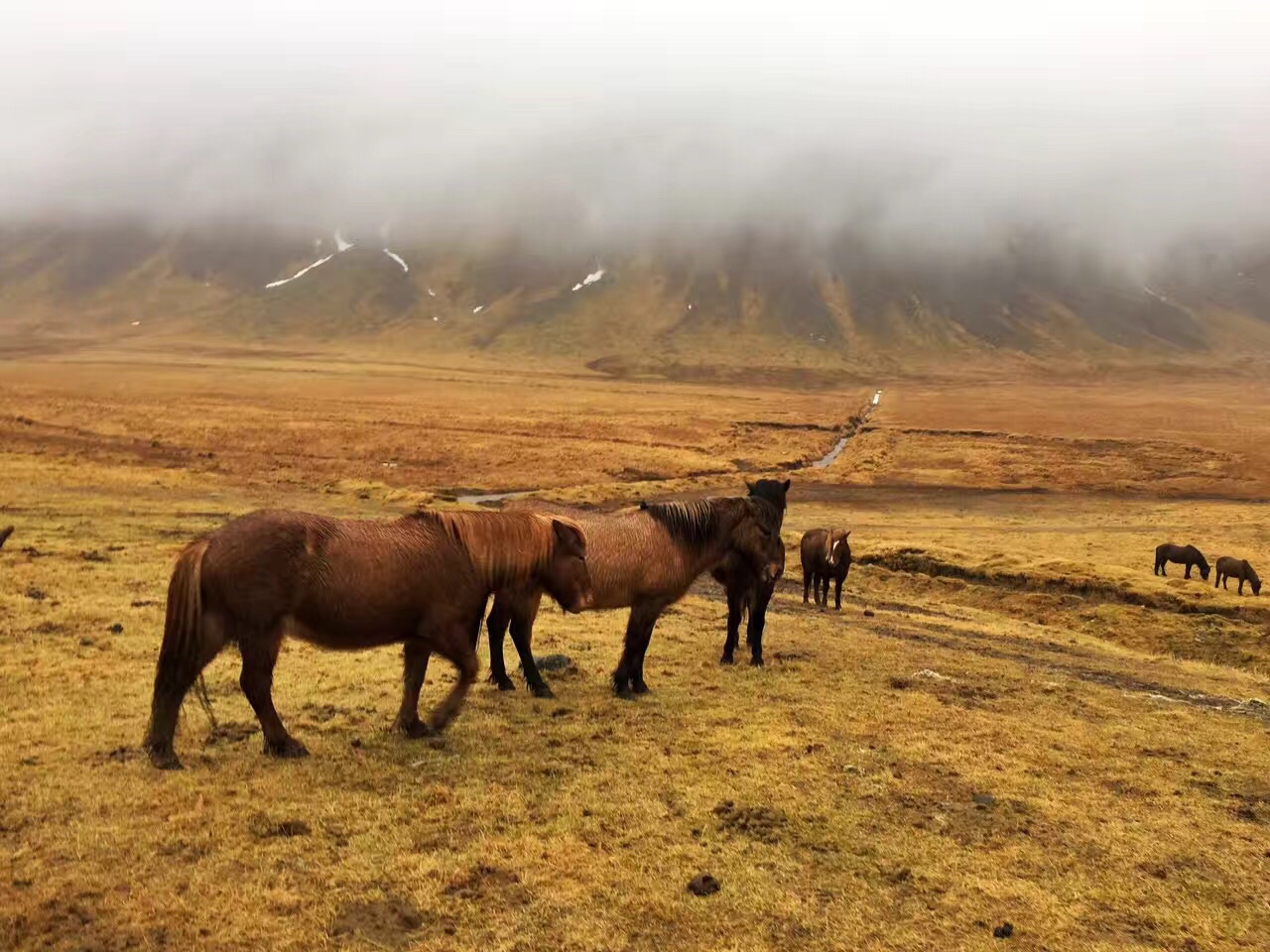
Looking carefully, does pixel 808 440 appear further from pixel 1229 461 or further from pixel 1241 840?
pixel 1241 840

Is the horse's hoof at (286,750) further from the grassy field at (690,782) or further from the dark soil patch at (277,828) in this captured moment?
the dark soil patch at (277,828)

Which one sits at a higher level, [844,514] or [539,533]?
[539,533]

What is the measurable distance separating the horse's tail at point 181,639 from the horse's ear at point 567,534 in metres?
4.09

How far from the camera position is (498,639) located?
39.0 feet

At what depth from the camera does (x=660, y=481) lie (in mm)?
51594

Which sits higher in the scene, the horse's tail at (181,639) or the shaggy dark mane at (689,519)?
the shaggy dark mane at (689,519)

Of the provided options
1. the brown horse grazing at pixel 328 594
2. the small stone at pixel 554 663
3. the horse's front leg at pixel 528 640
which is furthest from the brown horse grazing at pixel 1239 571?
the brown horse grazing at pixel 328 594

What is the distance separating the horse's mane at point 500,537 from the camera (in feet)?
33.5

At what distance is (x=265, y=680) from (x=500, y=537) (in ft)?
9.76

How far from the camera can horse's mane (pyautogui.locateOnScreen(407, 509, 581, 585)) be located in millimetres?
10203

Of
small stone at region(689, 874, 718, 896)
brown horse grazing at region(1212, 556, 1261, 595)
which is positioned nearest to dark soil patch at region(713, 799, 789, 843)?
small stone at region(689, 874, 718, 896)

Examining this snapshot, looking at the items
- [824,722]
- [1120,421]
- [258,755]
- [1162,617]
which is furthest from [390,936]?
[1120,421]

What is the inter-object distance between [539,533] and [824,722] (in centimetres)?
444

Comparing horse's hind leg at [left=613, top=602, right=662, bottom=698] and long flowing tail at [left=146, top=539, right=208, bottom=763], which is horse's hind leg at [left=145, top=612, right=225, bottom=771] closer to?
long flowing tail at [left=146, top=539, right=208, bottom=763]
